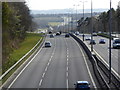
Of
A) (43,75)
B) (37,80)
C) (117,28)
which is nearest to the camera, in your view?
(37,80)

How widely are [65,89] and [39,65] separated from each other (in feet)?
48.5

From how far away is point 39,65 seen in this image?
43.7m

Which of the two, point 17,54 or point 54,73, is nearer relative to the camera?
point 54,73

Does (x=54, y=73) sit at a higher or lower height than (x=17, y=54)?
lower

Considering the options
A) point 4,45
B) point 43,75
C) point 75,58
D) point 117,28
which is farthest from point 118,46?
point 117,28

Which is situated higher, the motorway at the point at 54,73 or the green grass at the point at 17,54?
the green grass at the point at 17,54

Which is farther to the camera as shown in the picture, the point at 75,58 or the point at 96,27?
the point at 96,27

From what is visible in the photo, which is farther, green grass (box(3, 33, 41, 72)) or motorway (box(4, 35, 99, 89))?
green grass (box(3, 33, 41, 72))

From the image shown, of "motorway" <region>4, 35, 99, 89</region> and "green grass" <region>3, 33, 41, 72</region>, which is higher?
"green grass" <region>3, 33, 41, 72</region>

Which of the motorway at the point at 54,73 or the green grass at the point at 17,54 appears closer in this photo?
the motorway at the point at 54,73

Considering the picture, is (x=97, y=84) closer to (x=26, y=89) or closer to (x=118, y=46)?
(x=26, y=89)

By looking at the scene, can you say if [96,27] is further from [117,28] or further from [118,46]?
[118,46]

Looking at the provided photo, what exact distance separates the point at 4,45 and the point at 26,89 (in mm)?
27861

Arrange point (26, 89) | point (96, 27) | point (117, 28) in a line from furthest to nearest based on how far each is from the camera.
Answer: point (96, 27)
point (117, 28)
point (26, 89)
